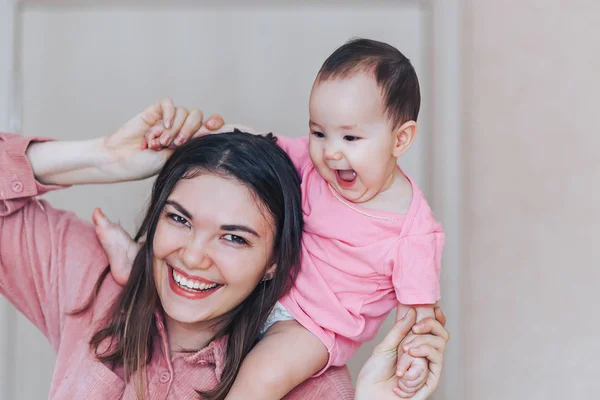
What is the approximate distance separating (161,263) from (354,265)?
0.34 m

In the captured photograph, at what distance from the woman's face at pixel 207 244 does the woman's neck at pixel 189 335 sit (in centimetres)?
8

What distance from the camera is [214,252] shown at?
47.9 inches

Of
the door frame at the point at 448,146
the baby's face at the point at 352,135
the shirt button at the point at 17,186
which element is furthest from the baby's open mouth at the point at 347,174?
the door frame at the point at 448,146

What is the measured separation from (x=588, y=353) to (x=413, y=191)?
1.62ft

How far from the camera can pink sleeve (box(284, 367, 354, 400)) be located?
4.30ft

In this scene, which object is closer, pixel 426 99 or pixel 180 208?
pixel 180 208

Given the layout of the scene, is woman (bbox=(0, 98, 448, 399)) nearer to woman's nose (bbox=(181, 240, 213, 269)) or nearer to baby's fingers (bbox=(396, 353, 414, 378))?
woman's nose (bbox=(181, 240, 213, 269))

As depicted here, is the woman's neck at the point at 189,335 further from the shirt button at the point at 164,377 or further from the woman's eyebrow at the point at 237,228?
the woman's eyebrow at the point at 237,228

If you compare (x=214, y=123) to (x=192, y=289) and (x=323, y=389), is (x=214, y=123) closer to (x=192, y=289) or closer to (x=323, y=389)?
(x=192, y=289)

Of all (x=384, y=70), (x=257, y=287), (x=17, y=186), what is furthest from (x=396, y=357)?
(x=17, y=186)

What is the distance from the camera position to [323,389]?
1317 millimetres

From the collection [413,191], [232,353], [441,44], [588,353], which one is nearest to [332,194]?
[413,191]

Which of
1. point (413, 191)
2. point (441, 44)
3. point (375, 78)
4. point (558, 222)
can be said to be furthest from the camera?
point (441, 44)

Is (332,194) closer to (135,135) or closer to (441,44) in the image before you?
(135,135)
